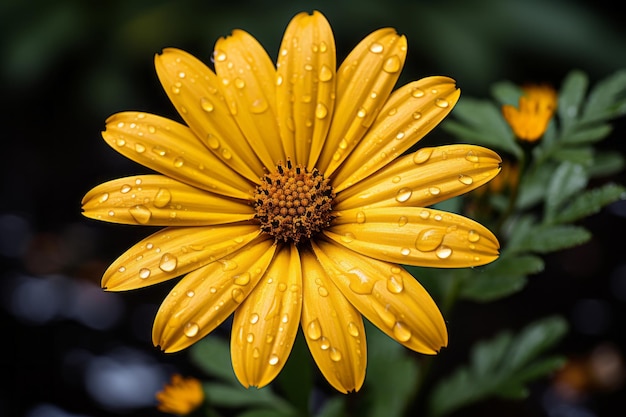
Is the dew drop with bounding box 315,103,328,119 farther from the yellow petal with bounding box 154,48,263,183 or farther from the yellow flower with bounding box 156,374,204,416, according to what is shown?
the yellow flower with bounding box 156,374,204,416

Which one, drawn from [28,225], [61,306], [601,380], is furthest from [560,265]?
[28,225]

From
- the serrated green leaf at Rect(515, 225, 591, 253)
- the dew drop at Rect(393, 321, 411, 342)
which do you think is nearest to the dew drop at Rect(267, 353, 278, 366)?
the dew drop at Rect(393, 321, 411, 342)

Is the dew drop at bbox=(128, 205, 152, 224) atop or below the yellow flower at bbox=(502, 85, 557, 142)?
below

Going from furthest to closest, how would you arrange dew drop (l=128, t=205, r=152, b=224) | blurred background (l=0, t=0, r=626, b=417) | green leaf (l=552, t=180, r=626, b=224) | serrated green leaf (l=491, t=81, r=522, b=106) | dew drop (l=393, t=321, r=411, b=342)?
blurred background (l=0, t=0, r=626, b=417), serrated green leaf (l=491, t=81, r=522, b=106), green leaf (l=552, t=180, r=626, b=224), dew drop (l=128, t=205, r=152, b=224), dew drop (l=393, t=321, r=411, b=342)

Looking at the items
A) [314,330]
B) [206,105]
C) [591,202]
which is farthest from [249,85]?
[591,202]

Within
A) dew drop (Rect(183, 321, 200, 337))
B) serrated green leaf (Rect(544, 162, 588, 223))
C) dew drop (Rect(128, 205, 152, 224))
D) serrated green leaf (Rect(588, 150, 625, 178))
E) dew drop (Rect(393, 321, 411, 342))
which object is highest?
serrated green leaf (Rect(588, 150, 625, 178))

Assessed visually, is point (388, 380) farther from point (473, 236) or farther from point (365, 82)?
point (365, 82)

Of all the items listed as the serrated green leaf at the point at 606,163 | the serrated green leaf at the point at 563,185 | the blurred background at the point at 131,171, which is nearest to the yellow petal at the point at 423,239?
the serrated green leaf at the point at 563,185

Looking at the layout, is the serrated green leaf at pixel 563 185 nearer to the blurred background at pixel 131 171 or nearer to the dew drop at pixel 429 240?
the dew drop at pixel 429 240
